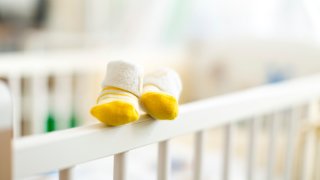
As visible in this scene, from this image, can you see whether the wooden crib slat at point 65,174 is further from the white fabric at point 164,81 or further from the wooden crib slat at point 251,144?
the wooden crib slat at point 251,144

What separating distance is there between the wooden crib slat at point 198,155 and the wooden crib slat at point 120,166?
16cm

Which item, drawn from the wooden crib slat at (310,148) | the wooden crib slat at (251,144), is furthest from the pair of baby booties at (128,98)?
the wooden crib slat at (310,148)

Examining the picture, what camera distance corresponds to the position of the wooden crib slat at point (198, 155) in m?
0.69

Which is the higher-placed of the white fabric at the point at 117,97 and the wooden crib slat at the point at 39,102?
the white fabric at the point at 117,97

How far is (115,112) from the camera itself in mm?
528

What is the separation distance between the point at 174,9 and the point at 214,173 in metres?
1.00

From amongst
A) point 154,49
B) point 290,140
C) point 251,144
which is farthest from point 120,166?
point 154,49

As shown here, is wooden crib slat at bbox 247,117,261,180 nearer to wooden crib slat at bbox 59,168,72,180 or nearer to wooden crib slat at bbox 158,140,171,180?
wooden crib slat at bbox 158,140,171,180

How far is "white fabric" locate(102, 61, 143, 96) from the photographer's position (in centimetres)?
57

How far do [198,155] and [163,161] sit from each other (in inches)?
3.2

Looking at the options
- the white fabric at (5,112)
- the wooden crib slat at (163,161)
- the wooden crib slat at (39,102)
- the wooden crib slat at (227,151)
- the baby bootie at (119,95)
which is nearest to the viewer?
the white fabric at (5,112)

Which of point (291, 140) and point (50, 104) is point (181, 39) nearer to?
point (50, 104)

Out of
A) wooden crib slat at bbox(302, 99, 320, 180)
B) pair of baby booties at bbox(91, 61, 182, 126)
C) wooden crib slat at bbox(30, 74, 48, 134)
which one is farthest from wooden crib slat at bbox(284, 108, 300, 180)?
wooden crib slat at bbox(30, 74, 48, 134)

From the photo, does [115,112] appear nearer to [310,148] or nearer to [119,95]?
[119,95]
